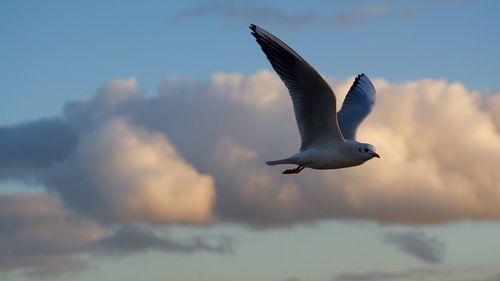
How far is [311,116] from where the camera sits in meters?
26.4

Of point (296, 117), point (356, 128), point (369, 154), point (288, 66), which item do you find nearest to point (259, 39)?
point (288, 66)

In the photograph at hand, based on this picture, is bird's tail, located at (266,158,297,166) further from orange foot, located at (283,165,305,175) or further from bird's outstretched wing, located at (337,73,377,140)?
bird's outstretched wing, located at (337,73,377,140)

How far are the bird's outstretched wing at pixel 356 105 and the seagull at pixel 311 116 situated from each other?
3736 millimetres

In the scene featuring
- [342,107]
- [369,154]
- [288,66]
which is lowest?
[369,154]

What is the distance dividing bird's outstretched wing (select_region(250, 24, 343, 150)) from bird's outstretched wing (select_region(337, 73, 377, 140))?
12.9 ft

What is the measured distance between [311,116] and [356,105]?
7458mm

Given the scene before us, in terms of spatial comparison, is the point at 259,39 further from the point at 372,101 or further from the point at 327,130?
the point at 372,101

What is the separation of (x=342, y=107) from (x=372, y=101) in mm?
1222

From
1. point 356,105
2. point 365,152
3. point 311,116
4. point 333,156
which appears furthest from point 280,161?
point 356,105

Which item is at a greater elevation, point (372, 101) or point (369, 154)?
point (372, 101)

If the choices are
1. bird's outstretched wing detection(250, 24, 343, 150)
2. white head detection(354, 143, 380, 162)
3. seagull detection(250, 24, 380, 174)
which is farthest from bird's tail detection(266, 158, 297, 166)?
white head detection(354, 143, 380, 162)

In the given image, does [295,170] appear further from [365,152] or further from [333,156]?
[365,152]

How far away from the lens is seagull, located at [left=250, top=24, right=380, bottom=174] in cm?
2475

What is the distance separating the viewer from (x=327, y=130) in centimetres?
2664
